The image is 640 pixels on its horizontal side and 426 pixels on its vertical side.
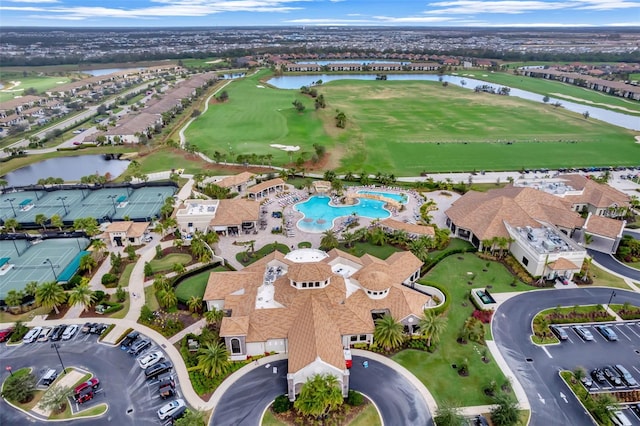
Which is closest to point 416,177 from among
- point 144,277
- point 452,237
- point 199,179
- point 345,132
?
point 452,237

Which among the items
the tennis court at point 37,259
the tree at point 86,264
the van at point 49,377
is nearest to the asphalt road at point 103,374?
the van at point 49,377

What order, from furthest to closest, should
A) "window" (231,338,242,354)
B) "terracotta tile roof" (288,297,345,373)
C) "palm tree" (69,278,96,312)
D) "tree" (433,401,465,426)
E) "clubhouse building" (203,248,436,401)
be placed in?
"palm tree" (69,278,96,312)
"window" (231,338,242,354)
"clubhouse building" (203,248,436,401)
"terracotta tile roof" (288,297,345,373)
"tree" (433,401,465,426)

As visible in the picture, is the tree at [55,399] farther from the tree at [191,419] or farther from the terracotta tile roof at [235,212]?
the terracotta tile roof at [235,212]

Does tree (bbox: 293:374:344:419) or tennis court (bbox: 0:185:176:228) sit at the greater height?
tree (bbox: 293:374:344:419)

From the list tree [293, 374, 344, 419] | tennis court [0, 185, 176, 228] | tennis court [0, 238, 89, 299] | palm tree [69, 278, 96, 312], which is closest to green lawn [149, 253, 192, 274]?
palm tree [69, 278, 96, 312]

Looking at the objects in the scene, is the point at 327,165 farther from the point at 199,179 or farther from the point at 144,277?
the point at 144,277

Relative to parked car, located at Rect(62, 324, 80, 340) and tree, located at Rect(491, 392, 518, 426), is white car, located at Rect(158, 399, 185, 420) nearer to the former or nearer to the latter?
parked car, located at Rect(62, 324, 80, 340)

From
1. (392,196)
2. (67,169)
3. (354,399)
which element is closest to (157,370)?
(354,399)
